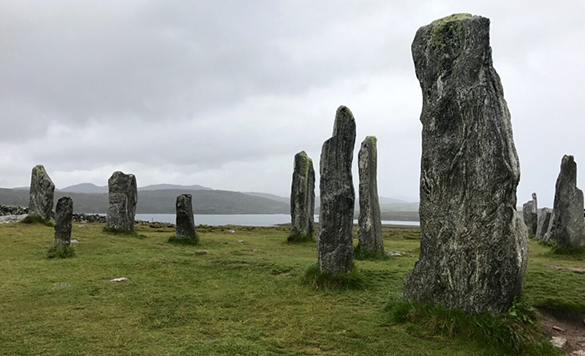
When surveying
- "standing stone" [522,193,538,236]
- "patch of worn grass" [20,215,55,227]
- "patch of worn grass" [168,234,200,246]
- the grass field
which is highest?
"standing stone" [522,193,538,236]

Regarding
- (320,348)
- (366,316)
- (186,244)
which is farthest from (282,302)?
(186,244)

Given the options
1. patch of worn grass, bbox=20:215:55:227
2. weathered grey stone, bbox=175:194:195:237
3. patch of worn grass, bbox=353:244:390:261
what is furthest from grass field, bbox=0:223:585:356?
patch of worn grass, bbox=20:215:55:227

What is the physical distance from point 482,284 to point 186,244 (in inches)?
615

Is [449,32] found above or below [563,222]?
above

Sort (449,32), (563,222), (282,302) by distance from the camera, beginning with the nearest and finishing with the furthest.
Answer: (449,32) < (282,302) < (563,222)

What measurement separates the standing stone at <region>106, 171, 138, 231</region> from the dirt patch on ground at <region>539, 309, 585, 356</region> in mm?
20599

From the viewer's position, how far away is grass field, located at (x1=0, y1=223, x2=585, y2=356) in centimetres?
675

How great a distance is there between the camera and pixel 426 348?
22.0 ft

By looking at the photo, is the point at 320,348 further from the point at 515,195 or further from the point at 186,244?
the point at 186,244

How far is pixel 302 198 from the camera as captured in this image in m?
24.2

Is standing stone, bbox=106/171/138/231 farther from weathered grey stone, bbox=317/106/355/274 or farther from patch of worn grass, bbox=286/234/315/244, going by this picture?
weathered grey stone, bbox=317/106/355/274

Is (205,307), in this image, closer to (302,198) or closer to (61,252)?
(61,252)

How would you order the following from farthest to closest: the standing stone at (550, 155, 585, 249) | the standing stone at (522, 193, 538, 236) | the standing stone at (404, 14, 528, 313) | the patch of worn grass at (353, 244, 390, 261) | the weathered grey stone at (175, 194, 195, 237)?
the standing stone at (522, 193, 538, 236) < the weathered grey stone at (175, 194, 195, 237) < the standing stone at (550, 155, 585, 249) < the patch of worn grass at (353, 244, 390, 261) < the standing stone at (404, 14, 528, 313)

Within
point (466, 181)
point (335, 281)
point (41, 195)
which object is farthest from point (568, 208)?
point (41, 195)
